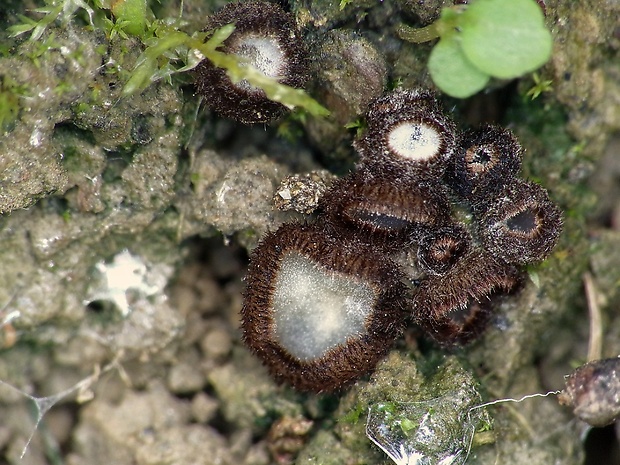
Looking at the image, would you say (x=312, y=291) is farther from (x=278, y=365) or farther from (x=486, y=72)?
(x=486, y=72)

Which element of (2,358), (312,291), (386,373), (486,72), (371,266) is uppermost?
(486,72)

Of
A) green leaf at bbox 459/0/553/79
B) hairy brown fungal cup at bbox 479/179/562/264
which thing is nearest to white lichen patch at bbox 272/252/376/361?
hairy brown fungal cup at bbox 479/179/562/264

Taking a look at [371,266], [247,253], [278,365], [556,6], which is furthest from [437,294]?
[556,6]

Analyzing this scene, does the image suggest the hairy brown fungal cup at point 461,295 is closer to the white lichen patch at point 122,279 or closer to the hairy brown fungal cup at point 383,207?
the hairy brown fungal cup at point 383,207

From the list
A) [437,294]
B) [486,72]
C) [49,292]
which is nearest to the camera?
[486,72]

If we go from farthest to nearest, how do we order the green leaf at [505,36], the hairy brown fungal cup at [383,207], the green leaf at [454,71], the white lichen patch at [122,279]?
the white lichen patch at [122,279] < the hairy brown fungal cup at [383,207] < the green leaf at [454,71] < the green leaf at [505,36]

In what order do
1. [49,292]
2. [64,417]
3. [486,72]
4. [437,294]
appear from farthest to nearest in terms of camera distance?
[64,417], [49,292], [437,294], [486,72]

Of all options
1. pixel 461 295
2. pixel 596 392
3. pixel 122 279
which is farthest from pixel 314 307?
pixel 596 392

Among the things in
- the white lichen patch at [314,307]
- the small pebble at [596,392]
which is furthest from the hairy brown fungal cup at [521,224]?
the white lichen patch at [314,307]
